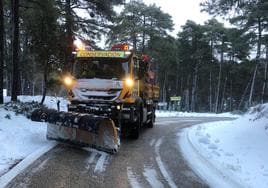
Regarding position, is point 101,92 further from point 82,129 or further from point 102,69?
point 82,129

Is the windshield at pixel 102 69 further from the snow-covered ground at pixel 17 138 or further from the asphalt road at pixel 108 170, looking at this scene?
the asphalt road at pixel 108 170

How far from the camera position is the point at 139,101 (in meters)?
16.2

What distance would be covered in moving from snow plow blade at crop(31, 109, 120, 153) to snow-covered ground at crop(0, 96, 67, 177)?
1.82 ft

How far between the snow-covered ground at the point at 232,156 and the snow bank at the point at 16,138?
4271 mm

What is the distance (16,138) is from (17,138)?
50mm

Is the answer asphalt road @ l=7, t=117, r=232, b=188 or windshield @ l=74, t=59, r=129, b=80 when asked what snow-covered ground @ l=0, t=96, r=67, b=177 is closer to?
asphalt road @ l=7, t=117, r=232, b=188

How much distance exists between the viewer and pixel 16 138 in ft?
39.9

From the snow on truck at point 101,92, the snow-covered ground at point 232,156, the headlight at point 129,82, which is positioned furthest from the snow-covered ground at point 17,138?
the snow-covered ground at point 232,156

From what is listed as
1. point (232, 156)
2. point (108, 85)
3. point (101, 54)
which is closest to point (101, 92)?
point (108, 85)

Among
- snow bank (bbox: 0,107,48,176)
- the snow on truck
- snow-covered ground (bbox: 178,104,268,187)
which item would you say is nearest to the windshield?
the snow on truck

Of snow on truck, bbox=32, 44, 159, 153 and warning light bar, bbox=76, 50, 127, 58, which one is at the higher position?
warning light bar, bbox=76, 50, 127, 58

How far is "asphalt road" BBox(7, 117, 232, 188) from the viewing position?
8.44 metres

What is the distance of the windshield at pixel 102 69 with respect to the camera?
14.6 meters

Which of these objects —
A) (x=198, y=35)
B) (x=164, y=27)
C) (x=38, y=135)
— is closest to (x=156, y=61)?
(x=164, y=27)
